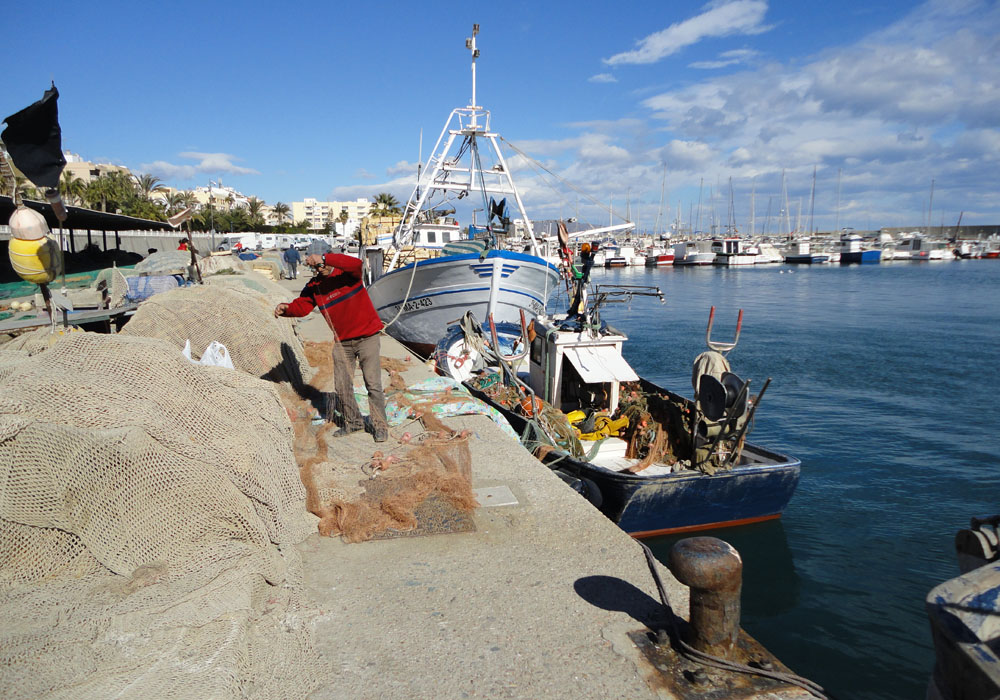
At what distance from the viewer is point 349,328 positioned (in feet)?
19.5

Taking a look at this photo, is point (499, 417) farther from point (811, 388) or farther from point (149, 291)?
point (811, 388)

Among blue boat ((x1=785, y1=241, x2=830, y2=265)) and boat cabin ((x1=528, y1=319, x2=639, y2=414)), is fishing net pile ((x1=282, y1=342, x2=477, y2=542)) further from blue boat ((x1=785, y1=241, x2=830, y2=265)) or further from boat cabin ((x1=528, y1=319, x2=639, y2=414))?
blue boat ((x1=785, y1=241, x2=830, y2=265))

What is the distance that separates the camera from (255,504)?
336 cm

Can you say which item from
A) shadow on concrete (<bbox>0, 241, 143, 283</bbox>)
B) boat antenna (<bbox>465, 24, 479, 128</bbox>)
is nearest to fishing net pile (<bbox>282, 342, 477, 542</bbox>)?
shadow on concrete (<bbox>0, 241, 143, 283</bbox>)

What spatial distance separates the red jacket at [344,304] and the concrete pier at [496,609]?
2.34 m

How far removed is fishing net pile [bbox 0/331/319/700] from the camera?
2.46m

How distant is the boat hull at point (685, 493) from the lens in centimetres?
701

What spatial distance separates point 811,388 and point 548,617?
1618 centimetres

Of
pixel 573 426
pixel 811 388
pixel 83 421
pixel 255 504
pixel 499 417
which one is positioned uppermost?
pixel 83 421

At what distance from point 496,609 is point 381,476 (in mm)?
2005

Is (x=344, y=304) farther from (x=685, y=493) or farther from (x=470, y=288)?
(x=470, y=288)

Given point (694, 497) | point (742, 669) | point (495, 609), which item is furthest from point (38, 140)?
point (694, 497)

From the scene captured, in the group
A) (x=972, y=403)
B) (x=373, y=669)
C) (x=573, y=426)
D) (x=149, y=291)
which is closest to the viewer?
(x=373, y=669)

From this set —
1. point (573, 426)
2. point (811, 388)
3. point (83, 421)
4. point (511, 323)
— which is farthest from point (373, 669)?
point (811, 388)
